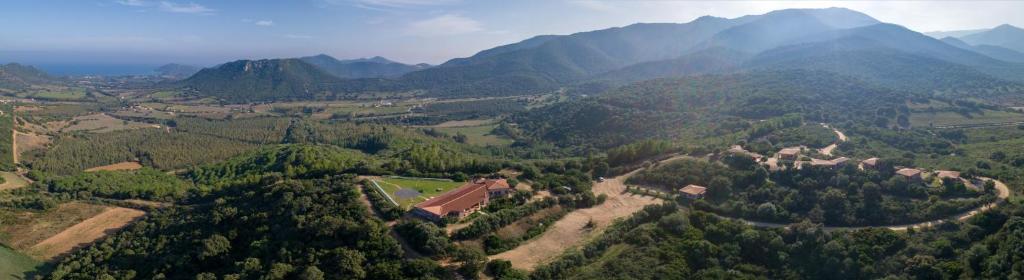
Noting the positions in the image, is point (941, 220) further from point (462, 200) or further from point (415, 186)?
point (415, 186)

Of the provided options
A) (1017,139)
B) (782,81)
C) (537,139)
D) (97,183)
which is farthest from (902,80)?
(97,183)

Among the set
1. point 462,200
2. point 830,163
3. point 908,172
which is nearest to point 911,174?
point 908,172

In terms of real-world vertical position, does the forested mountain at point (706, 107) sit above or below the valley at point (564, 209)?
above

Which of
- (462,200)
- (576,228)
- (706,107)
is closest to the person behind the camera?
(462,200)

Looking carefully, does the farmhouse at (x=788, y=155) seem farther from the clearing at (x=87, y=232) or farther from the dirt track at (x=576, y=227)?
the clearing at (x=87, y=232)

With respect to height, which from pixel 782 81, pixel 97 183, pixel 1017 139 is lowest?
pixel 97 183

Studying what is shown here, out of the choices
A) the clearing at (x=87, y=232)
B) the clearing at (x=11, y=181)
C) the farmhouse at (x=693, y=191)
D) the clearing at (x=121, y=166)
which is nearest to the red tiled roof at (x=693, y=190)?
the farmhouse at (x=693, y=191)

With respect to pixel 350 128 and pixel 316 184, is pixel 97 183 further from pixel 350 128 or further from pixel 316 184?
pixel 350 128
